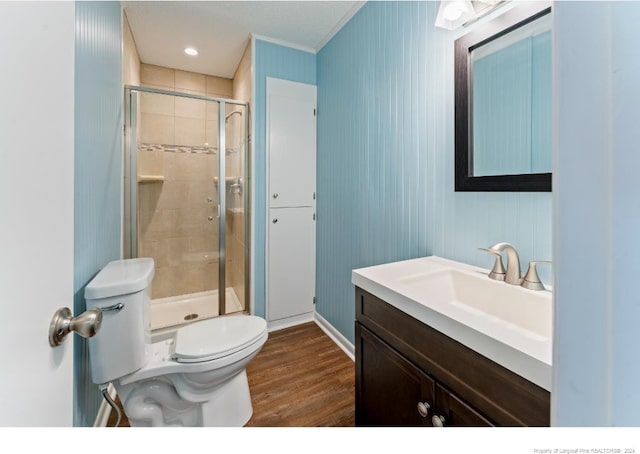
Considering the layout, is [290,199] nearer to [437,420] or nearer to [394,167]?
[394,167]

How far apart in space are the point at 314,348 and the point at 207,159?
1835 millimetres

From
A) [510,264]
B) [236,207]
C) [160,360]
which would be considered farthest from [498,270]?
[236,207]

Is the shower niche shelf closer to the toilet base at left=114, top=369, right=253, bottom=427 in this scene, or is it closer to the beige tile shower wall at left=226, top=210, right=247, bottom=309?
the beige tile shower wall at left=226, top=210, right=247, bottom=309

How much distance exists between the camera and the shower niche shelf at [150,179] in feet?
7.29

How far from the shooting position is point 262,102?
2.25 metres

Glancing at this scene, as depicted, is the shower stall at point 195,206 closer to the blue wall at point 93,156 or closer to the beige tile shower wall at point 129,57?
the beige tile shower wall at point 129,57

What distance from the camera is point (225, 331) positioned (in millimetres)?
1412

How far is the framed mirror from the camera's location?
0.94m

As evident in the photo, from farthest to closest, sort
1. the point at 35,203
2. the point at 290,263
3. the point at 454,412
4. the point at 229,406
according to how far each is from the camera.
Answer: the point at 290,263 → the point at 229,406 → the point at 454,412 → the point at 35,203

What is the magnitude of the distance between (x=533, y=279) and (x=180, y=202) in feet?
8.34

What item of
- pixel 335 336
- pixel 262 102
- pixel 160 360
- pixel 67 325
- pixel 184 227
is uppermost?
pixel 262 102

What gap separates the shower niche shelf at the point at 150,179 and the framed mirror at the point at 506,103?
89.8 inches

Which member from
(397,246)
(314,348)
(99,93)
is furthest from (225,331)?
(99,93)

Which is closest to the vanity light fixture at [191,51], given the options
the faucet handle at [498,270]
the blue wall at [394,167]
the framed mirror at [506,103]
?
the blue wall at [394,167]
